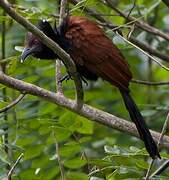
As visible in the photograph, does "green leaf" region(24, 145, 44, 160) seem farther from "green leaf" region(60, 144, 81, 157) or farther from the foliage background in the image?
"green leaf" region(60, 144, 81, 157)

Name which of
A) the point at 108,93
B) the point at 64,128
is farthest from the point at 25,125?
the point at 108,93

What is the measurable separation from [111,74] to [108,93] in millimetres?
1154

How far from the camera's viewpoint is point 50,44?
2.09 meters

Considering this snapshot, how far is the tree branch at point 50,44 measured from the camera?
185cm

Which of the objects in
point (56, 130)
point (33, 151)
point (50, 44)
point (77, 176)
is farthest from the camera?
point (33, 151)

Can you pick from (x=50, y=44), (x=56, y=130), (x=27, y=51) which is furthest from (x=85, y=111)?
(x=50, y=44)

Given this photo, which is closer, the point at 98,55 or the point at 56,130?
the point at 98,55

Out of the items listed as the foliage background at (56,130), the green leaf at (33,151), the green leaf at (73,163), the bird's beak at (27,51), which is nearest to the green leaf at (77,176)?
the foliage background at (56,130)

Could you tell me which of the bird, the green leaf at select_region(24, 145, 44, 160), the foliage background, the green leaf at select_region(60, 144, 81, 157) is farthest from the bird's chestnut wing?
the green leaf at select_region(24, 145, 44, 160)

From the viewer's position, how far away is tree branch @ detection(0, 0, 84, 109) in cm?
185

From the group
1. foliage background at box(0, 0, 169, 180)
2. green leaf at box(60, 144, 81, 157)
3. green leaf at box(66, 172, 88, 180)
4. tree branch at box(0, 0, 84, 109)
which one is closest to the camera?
tree branch at box(0, 0, 84, 109)

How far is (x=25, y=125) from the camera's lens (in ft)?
9.62

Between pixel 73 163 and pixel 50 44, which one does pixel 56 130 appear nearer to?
pixel 73 163

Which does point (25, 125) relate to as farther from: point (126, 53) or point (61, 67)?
point (126, 53)
